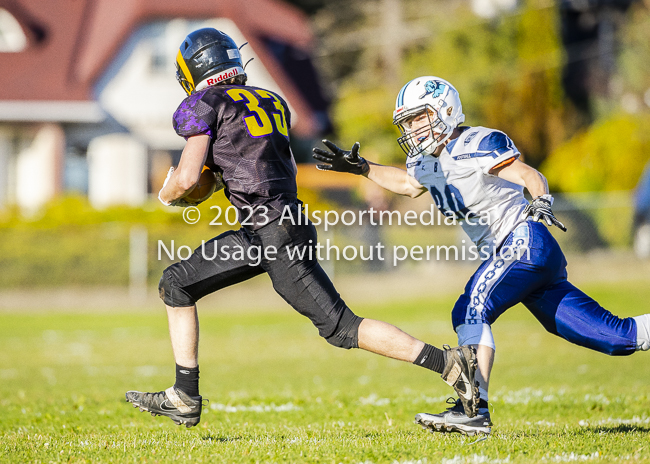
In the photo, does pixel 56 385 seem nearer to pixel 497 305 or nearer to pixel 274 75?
pixel 497 305

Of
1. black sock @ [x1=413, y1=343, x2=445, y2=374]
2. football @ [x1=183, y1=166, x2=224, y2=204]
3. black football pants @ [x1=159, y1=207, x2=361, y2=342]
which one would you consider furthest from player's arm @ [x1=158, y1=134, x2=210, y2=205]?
black sock @ [x1=413, y1=343, x2=445, y2=374]

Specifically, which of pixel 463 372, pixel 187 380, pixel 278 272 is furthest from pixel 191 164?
pixel 463 372

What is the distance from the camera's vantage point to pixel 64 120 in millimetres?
21609

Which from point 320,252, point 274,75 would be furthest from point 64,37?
point 320,252

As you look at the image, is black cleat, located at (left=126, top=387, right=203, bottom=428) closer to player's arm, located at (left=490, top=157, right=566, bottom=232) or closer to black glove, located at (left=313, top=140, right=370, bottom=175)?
black glove, located at (left=313, top=140, right=370, bottom=175)

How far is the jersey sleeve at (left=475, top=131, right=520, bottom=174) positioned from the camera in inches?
187

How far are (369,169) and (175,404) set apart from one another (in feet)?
6.73

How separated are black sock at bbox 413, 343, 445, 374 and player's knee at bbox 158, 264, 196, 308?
4.46 ft

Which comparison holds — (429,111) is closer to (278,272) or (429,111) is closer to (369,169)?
(369,169)

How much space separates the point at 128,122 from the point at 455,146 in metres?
18.8

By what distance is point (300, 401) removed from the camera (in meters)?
6.55

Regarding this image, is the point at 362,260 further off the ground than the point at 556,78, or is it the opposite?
the point at 556,78

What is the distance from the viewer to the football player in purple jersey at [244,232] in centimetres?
448

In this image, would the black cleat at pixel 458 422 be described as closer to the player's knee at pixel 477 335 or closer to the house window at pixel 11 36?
the player's knee at pixel 477 335
